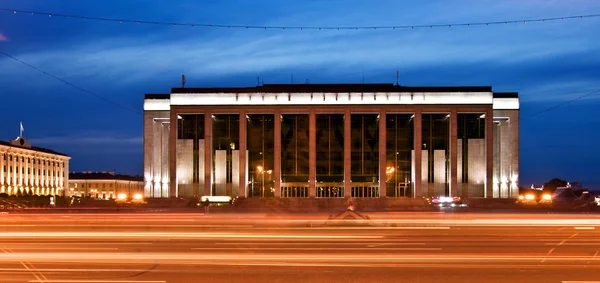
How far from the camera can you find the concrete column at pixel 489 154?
265ft

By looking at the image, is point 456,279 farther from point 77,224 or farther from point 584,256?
point 77,224

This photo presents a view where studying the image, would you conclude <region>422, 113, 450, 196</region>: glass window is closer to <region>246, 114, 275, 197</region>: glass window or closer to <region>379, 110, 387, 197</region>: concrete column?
<region>379, 110, 387, 197</region>: concrete column

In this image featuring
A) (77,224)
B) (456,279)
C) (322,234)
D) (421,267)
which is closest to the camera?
(456,279)

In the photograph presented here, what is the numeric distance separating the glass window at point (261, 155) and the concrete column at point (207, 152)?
461 centimetres

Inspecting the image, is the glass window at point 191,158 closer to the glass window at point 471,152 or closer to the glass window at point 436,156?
the glass window at point 436,156

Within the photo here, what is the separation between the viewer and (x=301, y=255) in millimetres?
19969

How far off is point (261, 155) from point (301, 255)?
6427cm

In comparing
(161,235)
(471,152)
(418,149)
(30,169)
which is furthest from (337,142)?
(30,169)

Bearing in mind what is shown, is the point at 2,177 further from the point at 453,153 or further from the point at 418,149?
the point at 453,153

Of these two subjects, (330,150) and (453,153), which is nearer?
(453,153)

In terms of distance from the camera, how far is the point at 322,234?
93.7 ft

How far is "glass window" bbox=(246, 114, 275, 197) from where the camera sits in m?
84.1

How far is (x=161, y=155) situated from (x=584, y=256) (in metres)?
72.9

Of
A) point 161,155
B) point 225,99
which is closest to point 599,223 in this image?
point 225,99
